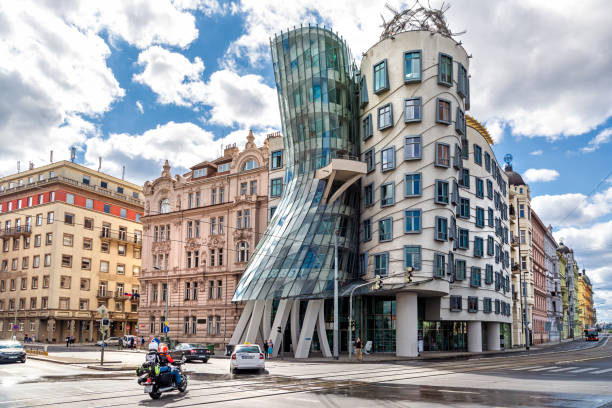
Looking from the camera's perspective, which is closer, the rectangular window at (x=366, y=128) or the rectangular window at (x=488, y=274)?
the rectangular window at (x=366, y=128)

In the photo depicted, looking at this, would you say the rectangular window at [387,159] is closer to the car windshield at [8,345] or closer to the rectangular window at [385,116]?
the rectangular window at [385,116]

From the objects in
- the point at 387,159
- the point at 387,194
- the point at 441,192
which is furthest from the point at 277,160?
the point at 441,192

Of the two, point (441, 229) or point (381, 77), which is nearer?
point (441, 229)

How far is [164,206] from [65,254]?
2075cm

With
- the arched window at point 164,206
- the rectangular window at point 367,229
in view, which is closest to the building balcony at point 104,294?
the arched window at point 164,206

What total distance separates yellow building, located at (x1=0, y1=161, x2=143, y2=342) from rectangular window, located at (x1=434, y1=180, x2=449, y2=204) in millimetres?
52322

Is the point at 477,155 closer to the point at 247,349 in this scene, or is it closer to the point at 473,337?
the point at 473,337

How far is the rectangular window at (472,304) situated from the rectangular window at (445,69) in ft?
64.2

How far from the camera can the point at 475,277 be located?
178 feet

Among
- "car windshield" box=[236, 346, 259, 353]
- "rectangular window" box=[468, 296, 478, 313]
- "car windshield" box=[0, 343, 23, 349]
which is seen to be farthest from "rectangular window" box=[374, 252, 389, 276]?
"car windshield" box=[0, 343, 23, 349]

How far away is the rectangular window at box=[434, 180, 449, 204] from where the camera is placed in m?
47.0

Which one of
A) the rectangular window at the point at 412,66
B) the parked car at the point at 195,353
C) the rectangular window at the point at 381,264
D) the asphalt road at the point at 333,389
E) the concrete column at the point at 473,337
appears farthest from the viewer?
the concrete column at the point at 473,337

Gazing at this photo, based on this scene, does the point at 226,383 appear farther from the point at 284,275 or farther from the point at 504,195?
the point at 504,195

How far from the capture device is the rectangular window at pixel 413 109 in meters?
48.0
